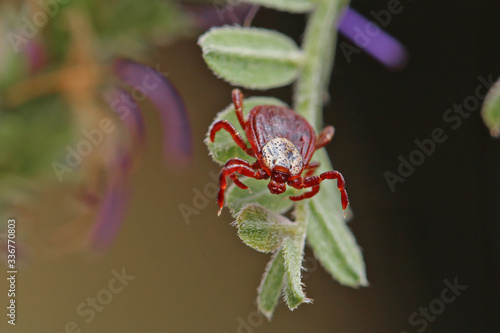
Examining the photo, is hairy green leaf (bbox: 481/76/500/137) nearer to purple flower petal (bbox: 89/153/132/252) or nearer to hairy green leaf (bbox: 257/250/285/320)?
hairy green leaf (bbox: 257/250/285/320)

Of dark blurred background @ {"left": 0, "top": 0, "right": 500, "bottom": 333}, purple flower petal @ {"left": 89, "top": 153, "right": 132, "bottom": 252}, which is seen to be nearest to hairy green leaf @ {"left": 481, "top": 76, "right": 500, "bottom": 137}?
purple flower petal @ {"left": 89, "top": 153, "right": 132, "bottom": 252}

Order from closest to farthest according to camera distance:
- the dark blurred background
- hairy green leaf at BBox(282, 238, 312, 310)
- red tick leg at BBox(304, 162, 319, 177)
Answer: hairy green leaf at BBox(282, 238, 312, 310) → red tick leg at BBox(304, 162, 319, 177) → the dark blurred background

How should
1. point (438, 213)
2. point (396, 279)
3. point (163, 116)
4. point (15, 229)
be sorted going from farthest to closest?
point (396, 279)
point (438, 213)
point (163, 116)
point (15, 229)

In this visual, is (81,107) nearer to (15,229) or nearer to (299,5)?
(15,229)

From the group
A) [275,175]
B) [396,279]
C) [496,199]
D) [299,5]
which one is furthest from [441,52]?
[275,175]

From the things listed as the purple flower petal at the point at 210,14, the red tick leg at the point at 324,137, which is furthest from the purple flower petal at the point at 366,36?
the red tick leg at the point at 324,137

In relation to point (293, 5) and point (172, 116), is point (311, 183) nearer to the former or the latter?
point (293, 5)
